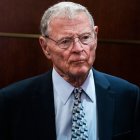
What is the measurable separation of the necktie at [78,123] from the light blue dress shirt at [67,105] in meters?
0.03

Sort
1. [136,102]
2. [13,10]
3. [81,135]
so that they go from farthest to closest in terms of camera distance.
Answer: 1. [13,10]
2. [136,102]
3. [81,135]

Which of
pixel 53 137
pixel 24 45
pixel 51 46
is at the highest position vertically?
pixel 51 46

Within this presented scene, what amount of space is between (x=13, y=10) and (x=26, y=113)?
1.18m

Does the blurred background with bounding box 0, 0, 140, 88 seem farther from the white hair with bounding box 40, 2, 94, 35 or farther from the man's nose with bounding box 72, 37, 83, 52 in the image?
the man's nose with bounding box 72, 37, 83, 52

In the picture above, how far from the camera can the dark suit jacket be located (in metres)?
1.79

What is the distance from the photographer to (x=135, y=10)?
297 cm

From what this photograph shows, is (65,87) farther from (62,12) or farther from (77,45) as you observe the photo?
(62,12)

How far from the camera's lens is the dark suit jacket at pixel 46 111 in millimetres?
1795

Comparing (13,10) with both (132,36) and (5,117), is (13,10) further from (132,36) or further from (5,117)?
(5,117)

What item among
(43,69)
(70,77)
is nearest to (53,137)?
(70,77)

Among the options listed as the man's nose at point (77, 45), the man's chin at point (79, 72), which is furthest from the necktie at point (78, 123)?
the man's nose at point (77, 45)

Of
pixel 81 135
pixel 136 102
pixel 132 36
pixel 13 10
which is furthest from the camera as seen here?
pixel 132 36

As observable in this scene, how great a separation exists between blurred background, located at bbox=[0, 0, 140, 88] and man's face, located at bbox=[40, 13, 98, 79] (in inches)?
43.1

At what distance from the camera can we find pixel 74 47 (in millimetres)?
1713
